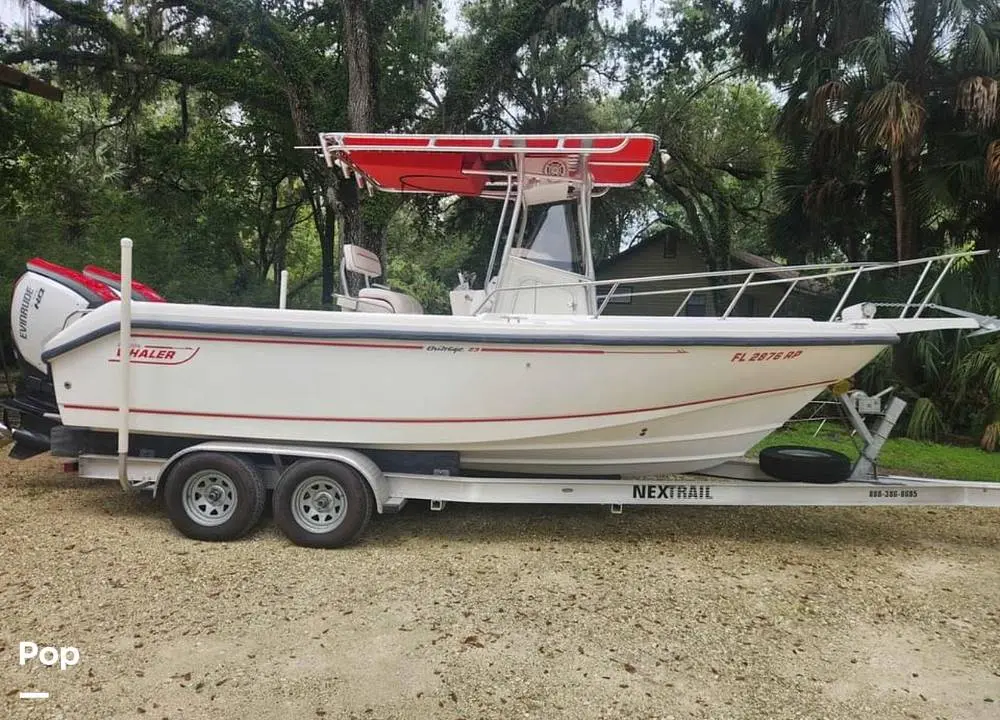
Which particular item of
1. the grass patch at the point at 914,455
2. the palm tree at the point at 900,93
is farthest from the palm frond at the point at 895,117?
the grass patch at the point at 914,455

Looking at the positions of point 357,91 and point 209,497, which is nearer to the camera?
point 209,497

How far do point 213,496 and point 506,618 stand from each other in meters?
2.31

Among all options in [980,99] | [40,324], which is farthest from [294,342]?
[980,99]

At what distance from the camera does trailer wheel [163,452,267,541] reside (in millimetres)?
4621

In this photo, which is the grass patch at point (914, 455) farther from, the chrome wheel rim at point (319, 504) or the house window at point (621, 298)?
the chrome wheel rim at point (319, 504)

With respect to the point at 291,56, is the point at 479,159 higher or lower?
lower

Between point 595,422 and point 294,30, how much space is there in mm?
10639

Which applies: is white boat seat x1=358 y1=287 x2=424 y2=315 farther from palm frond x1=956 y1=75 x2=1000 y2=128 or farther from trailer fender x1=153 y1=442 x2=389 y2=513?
palm frond x1=956 y1=75 x2=1000 y2=128

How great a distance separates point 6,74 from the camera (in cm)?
737

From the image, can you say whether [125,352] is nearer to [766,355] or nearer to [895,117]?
[766,355]

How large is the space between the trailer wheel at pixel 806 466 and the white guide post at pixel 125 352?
14.6ft

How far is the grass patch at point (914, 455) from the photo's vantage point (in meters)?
6.87

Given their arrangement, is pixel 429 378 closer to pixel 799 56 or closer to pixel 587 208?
pixel 587 208

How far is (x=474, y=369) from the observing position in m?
4.45
